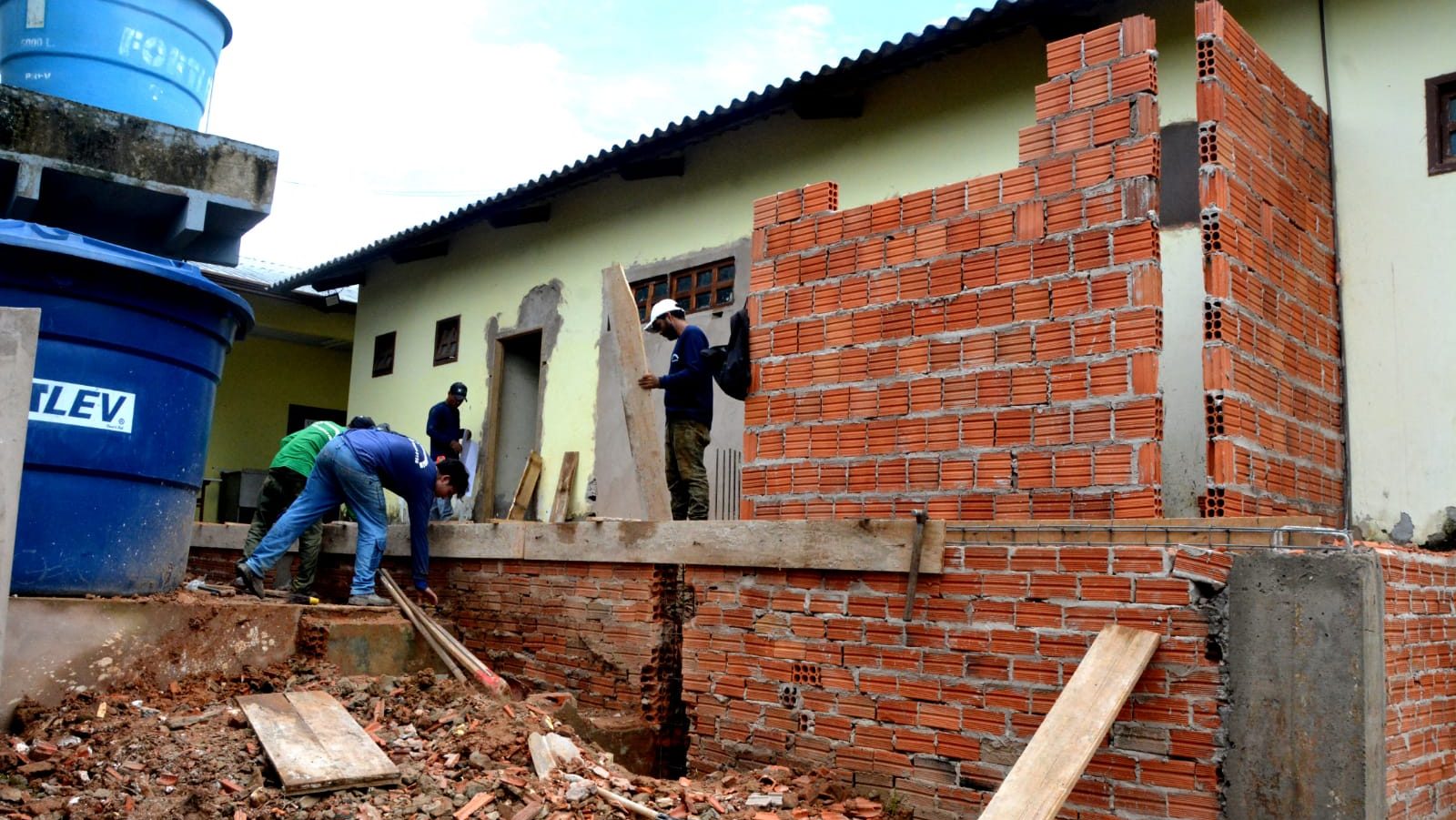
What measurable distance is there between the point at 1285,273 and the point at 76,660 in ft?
18.6

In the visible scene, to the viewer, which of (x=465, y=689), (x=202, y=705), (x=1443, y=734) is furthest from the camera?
(x=465, y=689)

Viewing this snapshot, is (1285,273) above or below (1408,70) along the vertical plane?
below

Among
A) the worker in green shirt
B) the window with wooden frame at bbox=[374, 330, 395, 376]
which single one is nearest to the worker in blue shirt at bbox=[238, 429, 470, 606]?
the worker in green shirt

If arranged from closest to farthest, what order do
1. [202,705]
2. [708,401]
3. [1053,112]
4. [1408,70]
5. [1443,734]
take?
[1443,734]
[1053,112]
[202,705]
[1408,70]
[708,401]

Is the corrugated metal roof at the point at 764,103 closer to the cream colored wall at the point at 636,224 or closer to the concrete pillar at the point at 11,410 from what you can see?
the cream colored wall at the point at 636,224

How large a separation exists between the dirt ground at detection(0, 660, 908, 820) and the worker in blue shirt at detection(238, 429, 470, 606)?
4.12 feet

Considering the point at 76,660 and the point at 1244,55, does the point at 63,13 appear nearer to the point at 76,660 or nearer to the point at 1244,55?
the point at 76,660

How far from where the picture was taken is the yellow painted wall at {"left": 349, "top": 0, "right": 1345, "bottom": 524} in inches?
289

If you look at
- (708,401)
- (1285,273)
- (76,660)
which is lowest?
(76,660)

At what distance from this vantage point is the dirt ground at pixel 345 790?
167 inches

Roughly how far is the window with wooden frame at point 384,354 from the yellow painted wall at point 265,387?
260 centimetres

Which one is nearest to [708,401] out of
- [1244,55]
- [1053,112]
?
[1053,112]

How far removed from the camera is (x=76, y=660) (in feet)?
16.5

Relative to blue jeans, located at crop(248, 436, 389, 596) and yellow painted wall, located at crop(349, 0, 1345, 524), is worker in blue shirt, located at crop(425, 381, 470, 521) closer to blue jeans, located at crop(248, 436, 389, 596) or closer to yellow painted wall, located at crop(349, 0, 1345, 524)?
yellow painted wall, located at crop(349, 0, 1345, 524)
